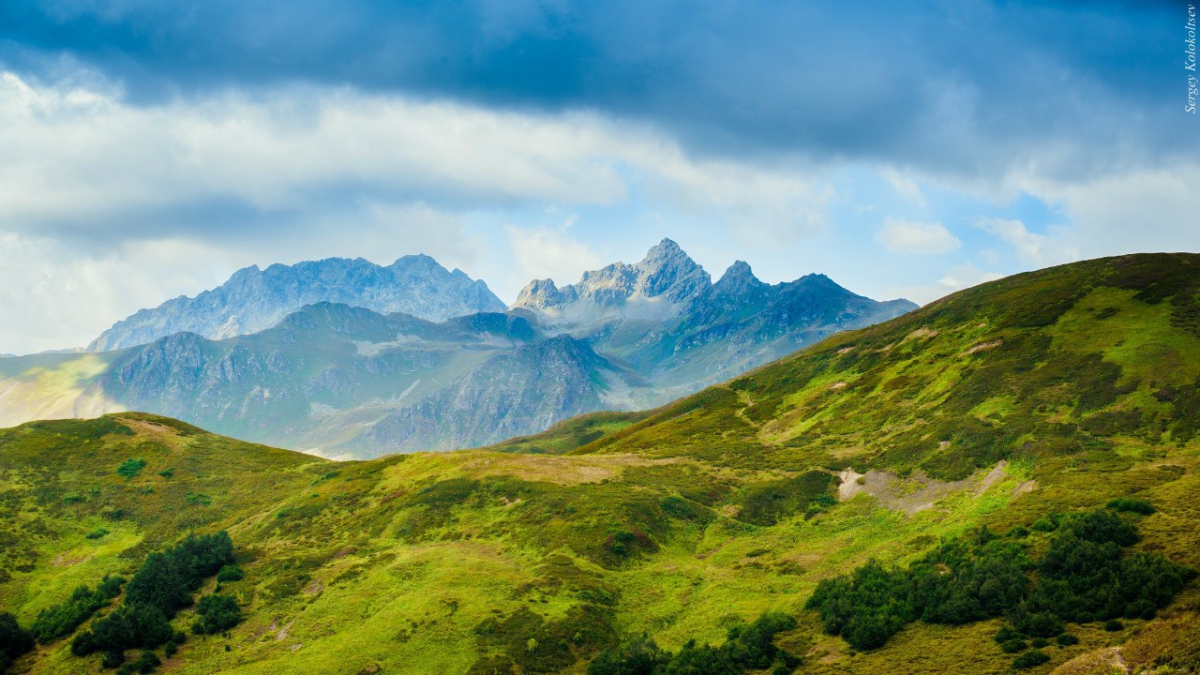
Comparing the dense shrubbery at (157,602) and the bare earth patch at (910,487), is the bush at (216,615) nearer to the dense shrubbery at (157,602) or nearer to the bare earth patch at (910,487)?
the dense shrubbery at (157,602)

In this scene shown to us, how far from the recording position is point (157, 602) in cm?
5697

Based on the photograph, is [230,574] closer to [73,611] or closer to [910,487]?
[73,611]

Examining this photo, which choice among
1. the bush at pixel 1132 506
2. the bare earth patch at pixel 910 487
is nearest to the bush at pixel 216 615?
the bare earth patch at pixel 910 487

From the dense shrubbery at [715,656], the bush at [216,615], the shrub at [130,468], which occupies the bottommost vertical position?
the dense shrubbery at [715,656]

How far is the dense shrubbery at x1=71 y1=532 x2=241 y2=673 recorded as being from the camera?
1984 inches

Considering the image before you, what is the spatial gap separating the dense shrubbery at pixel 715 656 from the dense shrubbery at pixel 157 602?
3709cm

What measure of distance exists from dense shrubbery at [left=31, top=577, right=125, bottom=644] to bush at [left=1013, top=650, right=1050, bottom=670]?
73.9m

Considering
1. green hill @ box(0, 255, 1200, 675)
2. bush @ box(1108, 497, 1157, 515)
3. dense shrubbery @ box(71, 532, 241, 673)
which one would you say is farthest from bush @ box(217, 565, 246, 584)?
bush @ box(1108, 497, 1157, 515)

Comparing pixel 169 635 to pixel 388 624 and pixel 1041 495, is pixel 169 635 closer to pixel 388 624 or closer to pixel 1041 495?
pixel 388 624

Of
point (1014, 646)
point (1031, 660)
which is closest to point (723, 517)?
point (1014, 646)

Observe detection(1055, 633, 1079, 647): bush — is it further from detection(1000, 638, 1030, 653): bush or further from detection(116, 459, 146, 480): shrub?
detection(116, 459, 146, 480): shrub

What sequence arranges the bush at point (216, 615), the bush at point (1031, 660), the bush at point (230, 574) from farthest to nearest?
the bush at point (230, 574) → the bush at point (216, 615) → the bush at point (1031, 660)

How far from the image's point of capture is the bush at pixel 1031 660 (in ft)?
95.8

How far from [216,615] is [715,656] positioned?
44650mm
